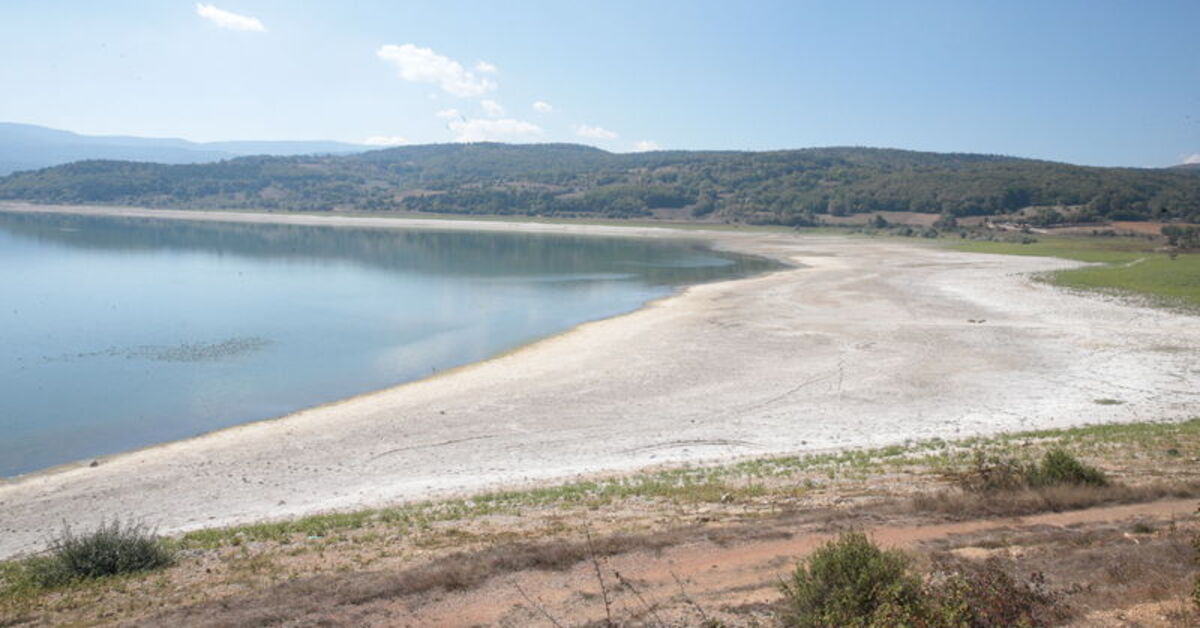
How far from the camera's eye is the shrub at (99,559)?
25.2 feet

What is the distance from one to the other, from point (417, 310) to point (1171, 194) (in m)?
110

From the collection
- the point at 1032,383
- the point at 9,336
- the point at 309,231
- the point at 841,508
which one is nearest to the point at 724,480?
the point at 841,508

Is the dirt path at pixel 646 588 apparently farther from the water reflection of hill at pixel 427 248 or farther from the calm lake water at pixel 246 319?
the water reflection of hill at pixel 427 248

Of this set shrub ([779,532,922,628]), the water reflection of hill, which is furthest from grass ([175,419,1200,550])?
the water reflection of hill

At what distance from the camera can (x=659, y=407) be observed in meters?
17.3

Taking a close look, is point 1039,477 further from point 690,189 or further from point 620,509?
point 690,189

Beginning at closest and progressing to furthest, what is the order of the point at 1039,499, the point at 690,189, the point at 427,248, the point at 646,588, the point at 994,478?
the point at 646,588 → the point at 1039,499 → the point at 994,478 → the point at 427,248 → the point at 690,189

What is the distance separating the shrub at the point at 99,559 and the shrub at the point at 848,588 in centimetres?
694

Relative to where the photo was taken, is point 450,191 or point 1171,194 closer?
point 1171,194

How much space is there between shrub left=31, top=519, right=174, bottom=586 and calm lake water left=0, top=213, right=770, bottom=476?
9.36m

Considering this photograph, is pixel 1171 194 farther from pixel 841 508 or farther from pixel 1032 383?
pixel 841 508

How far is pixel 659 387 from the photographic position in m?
19.2

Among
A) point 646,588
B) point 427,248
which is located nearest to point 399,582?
point 646,588

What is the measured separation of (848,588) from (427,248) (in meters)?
74.6
